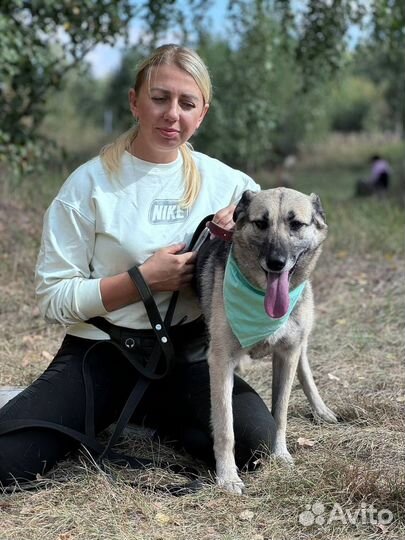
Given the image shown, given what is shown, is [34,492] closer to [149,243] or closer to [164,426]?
[164,426]

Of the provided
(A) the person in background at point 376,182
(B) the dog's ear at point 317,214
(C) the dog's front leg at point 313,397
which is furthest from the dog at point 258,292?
(A) the person in background at point 376,182

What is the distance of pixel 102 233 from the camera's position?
9.85ft

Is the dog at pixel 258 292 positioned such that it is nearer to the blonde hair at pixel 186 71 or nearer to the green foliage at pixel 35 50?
the blonde hair at pixel 186 71

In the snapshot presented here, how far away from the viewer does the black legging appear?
9.41ft

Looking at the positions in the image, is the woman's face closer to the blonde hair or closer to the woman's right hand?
the blonde hair

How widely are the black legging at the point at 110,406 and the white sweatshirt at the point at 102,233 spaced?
6.0 inches

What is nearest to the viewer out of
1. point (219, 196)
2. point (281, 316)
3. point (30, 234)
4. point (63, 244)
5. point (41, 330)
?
point (281, 316)

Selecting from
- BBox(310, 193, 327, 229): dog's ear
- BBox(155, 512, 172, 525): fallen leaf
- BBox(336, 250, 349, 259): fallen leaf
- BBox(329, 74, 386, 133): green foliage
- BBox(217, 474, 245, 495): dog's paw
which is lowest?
BBox(155, 512, 172, 525): fallen leaf

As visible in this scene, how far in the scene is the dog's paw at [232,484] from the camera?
108 inches

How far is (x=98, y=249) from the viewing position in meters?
3.07

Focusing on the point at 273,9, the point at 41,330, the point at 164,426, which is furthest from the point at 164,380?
the point at 273,9

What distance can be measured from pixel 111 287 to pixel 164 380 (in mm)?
528

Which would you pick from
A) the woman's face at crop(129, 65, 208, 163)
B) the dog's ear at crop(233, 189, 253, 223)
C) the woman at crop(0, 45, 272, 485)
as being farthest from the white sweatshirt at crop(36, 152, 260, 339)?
the dog's ear at crop(233, 189, 253, 223)

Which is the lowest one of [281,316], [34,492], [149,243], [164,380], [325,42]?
[34,492]
